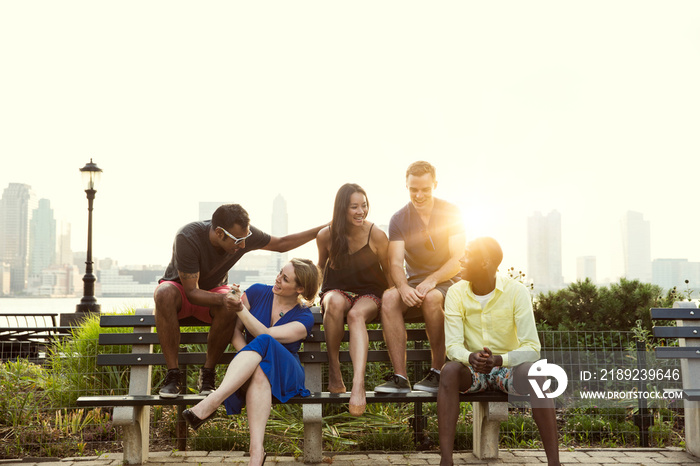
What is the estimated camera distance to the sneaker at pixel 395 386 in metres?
3.87

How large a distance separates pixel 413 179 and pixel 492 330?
1355 mm

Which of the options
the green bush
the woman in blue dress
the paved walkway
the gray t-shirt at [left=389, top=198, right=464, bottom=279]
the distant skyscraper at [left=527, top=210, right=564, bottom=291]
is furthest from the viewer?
the distant skyscraper at [left=527, top=210, right=564, bottom=291]

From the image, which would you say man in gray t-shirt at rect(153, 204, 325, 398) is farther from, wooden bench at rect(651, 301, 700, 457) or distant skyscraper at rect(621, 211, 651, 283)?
distant skyscraper at rect(621, 211, 651, 283)

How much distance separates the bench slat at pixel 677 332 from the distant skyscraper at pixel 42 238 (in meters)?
95.2

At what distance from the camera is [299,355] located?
4.21m

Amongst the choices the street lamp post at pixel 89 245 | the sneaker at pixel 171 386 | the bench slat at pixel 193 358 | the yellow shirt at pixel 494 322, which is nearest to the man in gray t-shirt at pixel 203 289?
the sneaker at pixel 171 386

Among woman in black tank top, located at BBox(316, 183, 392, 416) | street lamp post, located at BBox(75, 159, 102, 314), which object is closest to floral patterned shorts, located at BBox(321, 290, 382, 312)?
woman in black tank top, located at BBox(316, 183, 392, 416)

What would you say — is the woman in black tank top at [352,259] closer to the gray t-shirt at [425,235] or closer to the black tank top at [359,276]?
the black tank top at [359,276]

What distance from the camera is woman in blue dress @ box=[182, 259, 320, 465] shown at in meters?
3.60

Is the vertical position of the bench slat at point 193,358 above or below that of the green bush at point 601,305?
below

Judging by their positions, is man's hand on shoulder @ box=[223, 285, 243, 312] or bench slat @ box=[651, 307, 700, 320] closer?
man's hand on shoulder @ box=[223, 285, 243, 312]

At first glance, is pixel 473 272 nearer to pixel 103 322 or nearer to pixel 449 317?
pixel 449 317

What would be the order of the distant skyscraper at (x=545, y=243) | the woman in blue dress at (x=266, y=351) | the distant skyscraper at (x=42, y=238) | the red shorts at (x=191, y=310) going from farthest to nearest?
the distant skyscraper at (x=42, y=238), the distant skyscraper at (x=545, y=243), the red shorts at (x=191, y=310), the woman in blue dress at (x=266, y=351)

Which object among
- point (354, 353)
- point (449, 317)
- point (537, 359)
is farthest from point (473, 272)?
point (354, 353)
